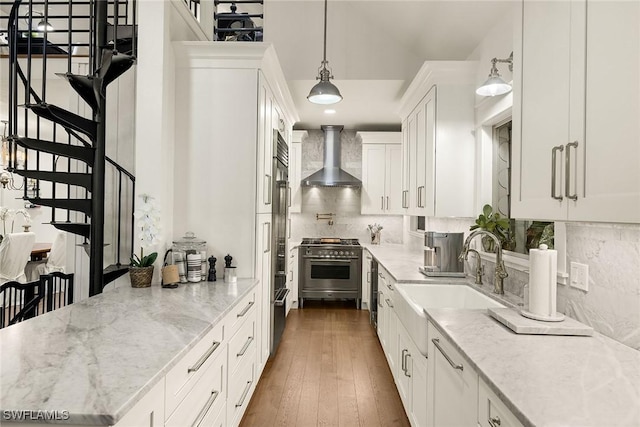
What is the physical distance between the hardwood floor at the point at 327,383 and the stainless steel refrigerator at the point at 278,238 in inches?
13.1

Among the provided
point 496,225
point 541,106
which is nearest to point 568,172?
point 541,106

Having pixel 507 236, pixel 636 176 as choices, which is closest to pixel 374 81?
pixel 507 236

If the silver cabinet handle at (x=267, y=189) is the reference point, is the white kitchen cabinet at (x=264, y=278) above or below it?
below

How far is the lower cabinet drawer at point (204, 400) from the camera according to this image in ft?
4.45

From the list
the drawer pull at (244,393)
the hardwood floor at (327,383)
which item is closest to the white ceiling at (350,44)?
the hardwood floor at (327,383)

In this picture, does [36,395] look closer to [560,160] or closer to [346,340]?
[560,160]

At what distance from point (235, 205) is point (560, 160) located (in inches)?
77.9

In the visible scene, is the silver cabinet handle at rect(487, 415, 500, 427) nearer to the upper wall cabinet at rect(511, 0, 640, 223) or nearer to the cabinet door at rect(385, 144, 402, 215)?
the upper wall cabinet at rect(511, 0, 640, 223)

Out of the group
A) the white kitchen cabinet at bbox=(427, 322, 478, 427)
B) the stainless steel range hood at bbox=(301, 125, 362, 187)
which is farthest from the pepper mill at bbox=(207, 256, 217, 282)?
the stainless steel range hood at bbox=(301, 125, 362, 187)

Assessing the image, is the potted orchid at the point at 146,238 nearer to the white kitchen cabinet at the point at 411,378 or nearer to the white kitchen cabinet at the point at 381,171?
the white kitchen cabinet at the point at 411,378

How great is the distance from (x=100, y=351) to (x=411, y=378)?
178 cm

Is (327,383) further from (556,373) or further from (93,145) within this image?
(93,145)

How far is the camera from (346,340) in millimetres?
4137

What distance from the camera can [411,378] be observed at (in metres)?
2.33
